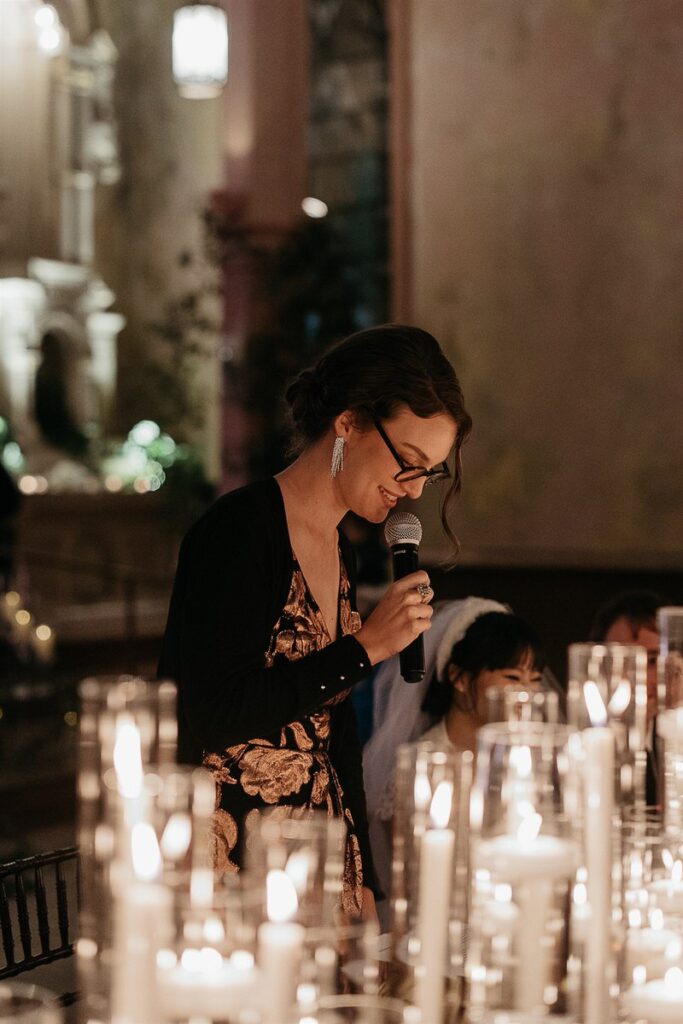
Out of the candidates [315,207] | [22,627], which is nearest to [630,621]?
[22,627]

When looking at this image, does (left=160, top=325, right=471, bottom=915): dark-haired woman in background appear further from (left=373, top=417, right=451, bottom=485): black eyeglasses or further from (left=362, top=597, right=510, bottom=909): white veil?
(left=362, top=597, right=510, bottom=909): white veil

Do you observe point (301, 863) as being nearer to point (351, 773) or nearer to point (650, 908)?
point (650, 908)

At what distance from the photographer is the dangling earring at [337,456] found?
2127mm

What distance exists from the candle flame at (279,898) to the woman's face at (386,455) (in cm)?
113

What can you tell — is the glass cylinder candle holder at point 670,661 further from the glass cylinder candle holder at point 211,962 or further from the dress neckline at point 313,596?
the glass cylinder candle holder at point 211,962

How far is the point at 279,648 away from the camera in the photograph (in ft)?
6.81

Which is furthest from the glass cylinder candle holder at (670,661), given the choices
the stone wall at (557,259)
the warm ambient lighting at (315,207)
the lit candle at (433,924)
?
the warm ambient lighting at (315,207)

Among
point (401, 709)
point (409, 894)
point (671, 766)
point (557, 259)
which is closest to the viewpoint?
point (409, 894)

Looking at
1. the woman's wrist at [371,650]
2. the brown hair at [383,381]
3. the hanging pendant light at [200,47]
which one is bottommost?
the woman's wrist at [371,650]

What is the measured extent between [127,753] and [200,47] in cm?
824

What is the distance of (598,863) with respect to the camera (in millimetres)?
1144

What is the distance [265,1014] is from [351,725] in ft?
4.34

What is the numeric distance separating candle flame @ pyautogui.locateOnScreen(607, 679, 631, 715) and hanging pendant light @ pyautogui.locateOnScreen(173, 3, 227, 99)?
7.86 m

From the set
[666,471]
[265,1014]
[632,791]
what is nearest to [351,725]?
[632,791]
